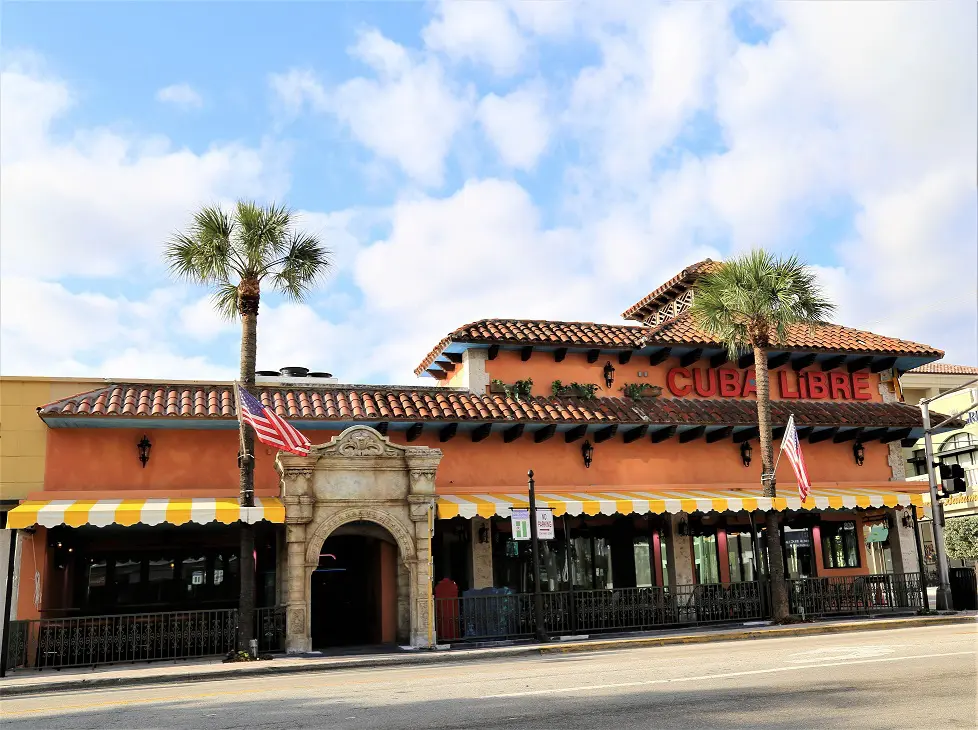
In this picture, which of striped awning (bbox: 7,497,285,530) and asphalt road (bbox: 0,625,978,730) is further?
striped awning (bbox: 7,497,285,530)

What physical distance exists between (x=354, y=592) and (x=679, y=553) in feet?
27.5

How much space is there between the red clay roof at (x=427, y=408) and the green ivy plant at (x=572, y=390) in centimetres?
26

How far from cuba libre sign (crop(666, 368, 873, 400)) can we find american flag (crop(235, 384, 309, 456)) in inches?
445

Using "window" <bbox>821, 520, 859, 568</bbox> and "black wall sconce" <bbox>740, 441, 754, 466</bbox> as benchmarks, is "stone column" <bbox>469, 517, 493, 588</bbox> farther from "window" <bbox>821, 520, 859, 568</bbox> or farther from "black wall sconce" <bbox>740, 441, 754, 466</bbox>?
"window" <bbox>821, 520, 859, 568</bbox>

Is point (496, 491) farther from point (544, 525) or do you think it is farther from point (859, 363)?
point (859, 363)

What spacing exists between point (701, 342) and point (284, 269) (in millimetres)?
11368

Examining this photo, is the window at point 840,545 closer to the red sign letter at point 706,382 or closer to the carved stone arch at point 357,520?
the red sign letter at point 706,382

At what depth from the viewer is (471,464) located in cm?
2142

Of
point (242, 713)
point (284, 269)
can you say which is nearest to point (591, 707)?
point (242, 713)

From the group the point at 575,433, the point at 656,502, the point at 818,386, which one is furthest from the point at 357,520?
the point at 818,386

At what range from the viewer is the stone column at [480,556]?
20609 mm

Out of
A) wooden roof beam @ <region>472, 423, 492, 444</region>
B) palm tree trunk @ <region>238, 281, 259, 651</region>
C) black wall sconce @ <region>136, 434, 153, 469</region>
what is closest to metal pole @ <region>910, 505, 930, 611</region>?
wooden roof beam @ <region>472, 423, 492, 444</region>

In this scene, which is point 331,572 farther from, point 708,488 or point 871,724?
point 871,724

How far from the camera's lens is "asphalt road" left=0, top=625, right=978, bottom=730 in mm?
8000
